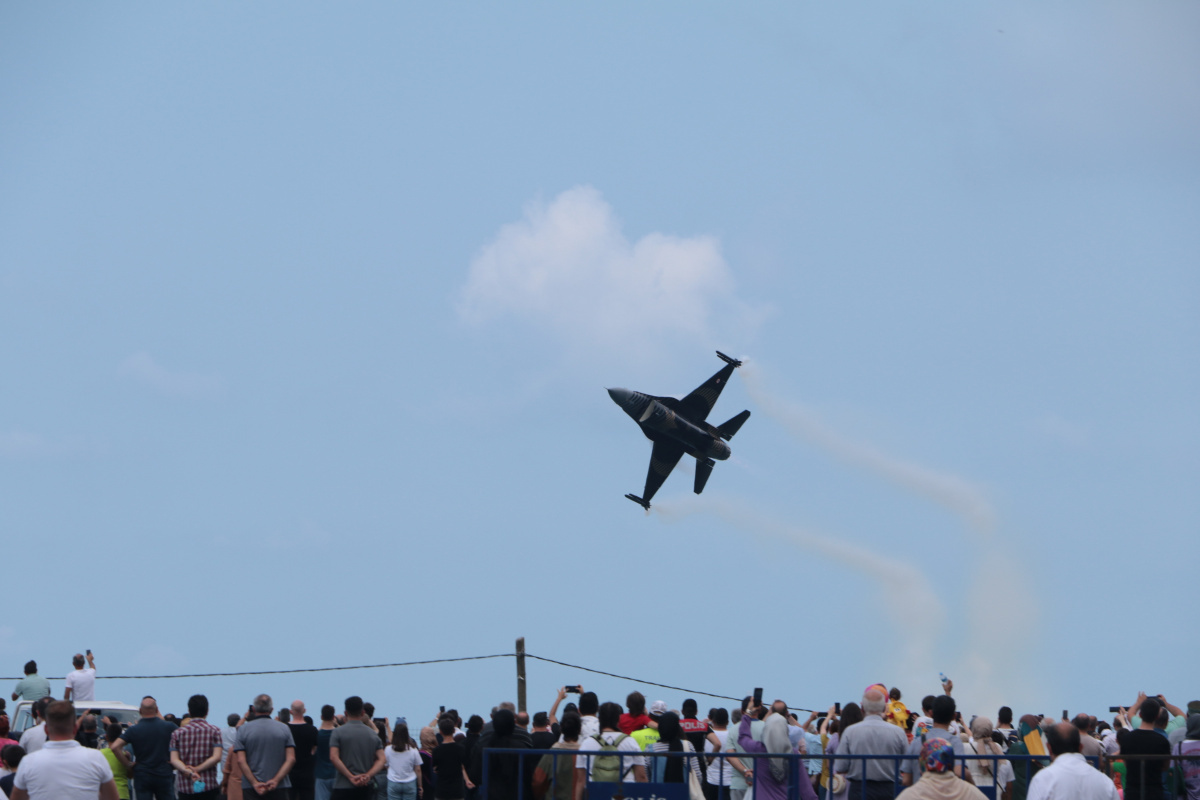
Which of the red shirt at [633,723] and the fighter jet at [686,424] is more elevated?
the fighter jet at [686,424]

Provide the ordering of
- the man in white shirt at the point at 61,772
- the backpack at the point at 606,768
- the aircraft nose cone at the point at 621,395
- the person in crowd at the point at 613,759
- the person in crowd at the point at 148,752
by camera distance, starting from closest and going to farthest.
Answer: the man in white shirt at the point at 61,772 < the person in crowd at the point at 613,759 < the backpack at the point at 606,768 < the person in crowd at the point at 148,752 < the aircraft nose cone at the point at 621,395

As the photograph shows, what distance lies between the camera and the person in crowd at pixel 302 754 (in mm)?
14102

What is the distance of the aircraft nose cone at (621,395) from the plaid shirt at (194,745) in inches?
903

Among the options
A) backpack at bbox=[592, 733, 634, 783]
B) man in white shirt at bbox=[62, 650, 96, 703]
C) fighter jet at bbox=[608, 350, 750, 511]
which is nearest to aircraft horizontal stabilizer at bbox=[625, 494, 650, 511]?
fighter jet at bbox=[608, 350, 750, 511]

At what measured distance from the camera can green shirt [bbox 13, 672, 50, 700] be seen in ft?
57.1

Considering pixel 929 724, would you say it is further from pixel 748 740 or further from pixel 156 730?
pixel 156 730

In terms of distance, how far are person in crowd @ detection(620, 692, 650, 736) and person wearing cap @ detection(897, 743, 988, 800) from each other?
4.56 meters

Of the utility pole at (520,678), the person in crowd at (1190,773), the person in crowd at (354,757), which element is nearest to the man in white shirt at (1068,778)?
the person in crowd at (1190,773)

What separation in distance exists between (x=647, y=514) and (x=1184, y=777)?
30.5 m

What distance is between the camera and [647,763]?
994 cm

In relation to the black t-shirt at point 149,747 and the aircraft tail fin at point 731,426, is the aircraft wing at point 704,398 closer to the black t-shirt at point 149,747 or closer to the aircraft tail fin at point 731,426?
the aircraft tail fin at point 731,426

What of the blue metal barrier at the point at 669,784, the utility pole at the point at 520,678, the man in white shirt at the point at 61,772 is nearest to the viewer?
the man in white shirt at the point at 61,772

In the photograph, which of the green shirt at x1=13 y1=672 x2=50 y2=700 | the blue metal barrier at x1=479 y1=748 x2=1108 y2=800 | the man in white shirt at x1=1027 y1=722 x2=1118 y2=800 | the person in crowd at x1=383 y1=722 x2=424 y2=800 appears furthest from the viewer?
the green shirt at x1=13 y1=672 x2=50 y2=700

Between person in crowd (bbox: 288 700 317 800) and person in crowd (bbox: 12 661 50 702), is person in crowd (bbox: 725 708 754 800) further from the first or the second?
person in crowd (bbox: 12 661 50 702)
